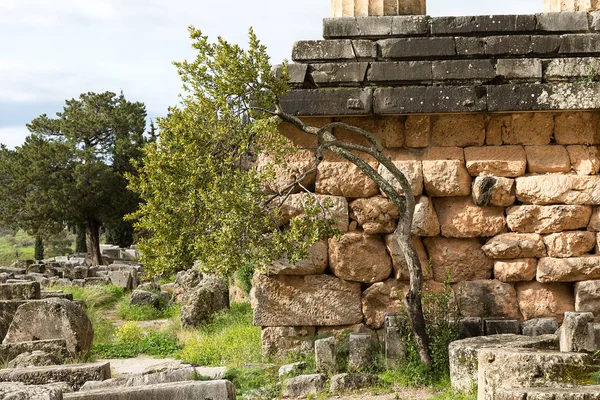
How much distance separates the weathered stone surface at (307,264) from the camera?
33.2ft

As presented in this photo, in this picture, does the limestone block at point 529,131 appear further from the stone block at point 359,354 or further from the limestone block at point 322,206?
the stone block at point 359,354

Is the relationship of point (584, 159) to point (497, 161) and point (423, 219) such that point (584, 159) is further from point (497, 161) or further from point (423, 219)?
point (423, 219)

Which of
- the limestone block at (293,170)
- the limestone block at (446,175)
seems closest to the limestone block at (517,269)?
the limestone block at (446,175)

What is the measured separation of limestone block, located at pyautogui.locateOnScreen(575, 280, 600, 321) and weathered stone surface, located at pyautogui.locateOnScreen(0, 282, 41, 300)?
31.2ft

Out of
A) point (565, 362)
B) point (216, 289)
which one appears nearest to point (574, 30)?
point (565, 362)

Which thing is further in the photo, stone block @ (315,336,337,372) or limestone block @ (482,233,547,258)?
limestone block @ (482,233,547,258)

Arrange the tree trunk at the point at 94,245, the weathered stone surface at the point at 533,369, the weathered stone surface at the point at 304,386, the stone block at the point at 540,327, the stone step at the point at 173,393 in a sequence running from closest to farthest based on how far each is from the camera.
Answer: the weathered stone surface at the point at 533,369
the stone step at the point at 173,393
the weathered stone surface at the point at 304,386
the stone block at the point at 540,327
the tree trunk at the point at 94,245

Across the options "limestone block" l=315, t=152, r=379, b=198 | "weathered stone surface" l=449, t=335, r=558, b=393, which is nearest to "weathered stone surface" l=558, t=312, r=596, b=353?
"weathered stone surface" l=449, t=335, r=558, b=393

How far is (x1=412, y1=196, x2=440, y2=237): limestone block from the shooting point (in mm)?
10055

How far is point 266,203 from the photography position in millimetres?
9570

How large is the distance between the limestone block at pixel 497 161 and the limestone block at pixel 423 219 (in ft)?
2.28

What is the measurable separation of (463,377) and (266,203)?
3.00 metres

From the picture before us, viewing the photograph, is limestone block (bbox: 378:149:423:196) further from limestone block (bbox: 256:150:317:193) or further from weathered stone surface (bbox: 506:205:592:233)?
weathered stone surface (bbox: 506:205:592:233)

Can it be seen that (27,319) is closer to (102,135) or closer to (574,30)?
(574,30)
